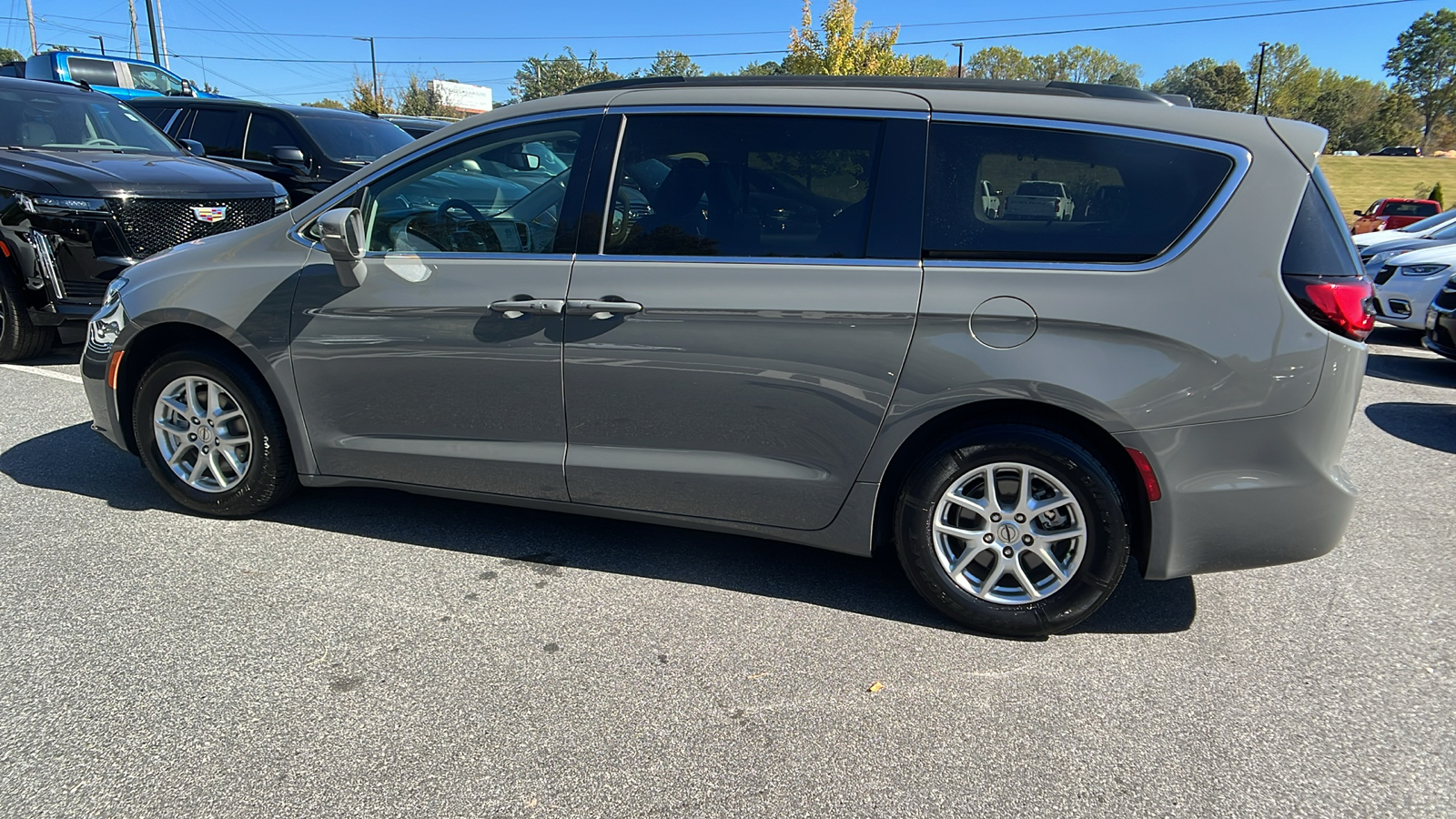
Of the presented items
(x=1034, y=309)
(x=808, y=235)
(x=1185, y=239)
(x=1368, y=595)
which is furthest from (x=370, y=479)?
(x=1368, y=595)

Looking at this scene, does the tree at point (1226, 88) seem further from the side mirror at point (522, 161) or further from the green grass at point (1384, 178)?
the side mirror at point (522, 161)

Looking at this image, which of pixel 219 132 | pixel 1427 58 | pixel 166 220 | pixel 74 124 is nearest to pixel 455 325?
pixel 166 220

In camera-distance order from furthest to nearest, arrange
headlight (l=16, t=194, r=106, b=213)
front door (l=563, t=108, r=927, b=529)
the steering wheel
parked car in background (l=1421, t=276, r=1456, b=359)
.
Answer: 1. parked car in background (l=1421, t=276, r=1456, b=359)
2. headlight (l=16, t=194, r=106, b=213)
3. the steering wheel
4. front door (l=563, t=108, r=927, b=529)

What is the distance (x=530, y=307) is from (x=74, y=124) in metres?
6.62

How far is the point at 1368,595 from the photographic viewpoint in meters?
3.62

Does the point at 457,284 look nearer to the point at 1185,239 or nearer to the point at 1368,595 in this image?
the point at 1185,239

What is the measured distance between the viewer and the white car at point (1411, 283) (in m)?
8.93

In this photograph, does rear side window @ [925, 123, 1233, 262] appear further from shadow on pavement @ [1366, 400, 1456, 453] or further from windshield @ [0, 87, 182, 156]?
windshield @ [0, 87, 182, 156]

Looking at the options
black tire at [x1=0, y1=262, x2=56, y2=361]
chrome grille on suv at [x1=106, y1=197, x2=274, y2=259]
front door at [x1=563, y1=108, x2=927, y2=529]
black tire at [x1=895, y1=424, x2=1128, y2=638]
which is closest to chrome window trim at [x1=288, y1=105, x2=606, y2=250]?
front door at [x1=563, y1=108, x2=927, y2=529]

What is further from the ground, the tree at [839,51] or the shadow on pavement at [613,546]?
the tree at [839,51]

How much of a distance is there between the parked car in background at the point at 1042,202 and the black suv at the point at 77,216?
240 inches

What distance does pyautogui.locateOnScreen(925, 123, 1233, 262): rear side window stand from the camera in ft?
9.71

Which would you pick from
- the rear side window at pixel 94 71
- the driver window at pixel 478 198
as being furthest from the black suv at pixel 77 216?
the rear side window at pixel 94 71

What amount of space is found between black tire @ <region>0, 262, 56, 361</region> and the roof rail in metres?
5.26
